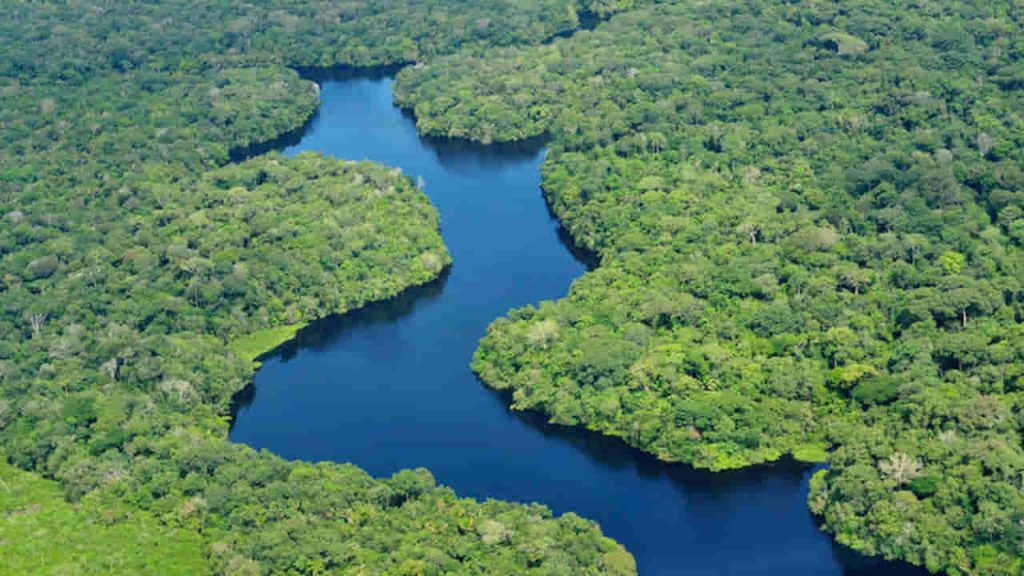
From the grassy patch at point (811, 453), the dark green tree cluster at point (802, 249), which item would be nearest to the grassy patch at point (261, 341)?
the dark green tree cluster at point (802, 249)

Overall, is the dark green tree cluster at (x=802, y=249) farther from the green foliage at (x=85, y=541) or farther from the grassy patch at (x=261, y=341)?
the green foliage at (x=85, y=541)

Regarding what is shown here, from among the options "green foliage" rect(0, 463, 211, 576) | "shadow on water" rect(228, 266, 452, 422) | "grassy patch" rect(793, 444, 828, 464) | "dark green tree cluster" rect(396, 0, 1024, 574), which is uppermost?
"dark green tree cluster" rect(396, 0, 1024, 574)

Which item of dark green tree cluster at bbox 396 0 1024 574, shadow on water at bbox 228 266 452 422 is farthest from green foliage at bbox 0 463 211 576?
dark green tree cluster at bbox 396 0 1024 574

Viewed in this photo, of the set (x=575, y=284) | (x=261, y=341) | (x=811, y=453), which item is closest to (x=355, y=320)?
(x=261, y=341)

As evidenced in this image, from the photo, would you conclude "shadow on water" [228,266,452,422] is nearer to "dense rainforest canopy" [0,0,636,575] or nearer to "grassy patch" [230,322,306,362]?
"grassy patch" [230,322,306,362]

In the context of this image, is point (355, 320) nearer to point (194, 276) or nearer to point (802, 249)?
point (194, 276)

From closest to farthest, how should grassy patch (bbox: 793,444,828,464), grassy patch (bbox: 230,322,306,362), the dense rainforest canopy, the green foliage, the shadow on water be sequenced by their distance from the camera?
the green foliage, the dense rainforest canopy, grassy patch (bbox: 793,444,828,464), grassy patch (bbox: 230,322,306,362), the shadow on water

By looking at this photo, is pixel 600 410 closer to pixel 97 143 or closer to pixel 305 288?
pixel 305 288
